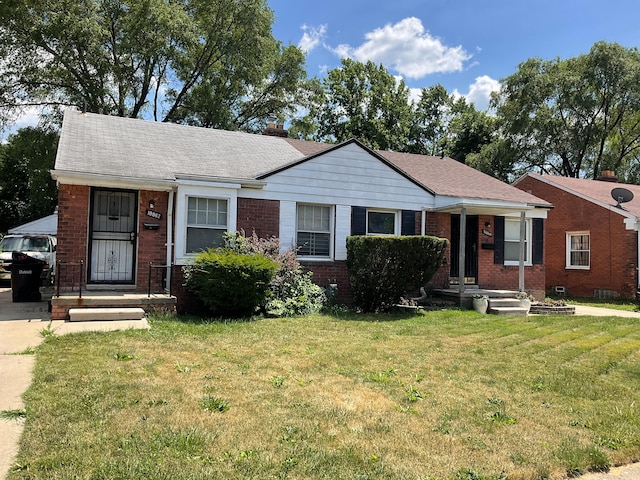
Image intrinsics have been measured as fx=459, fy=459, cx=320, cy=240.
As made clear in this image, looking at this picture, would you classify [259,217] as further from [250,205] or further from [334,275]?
[334,275]

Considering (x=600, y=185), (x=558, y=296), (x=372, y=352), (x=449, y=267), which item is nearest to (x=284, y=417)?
(x=372, y=352)

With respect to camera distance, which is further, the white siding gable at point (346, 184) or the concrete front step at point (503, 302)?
the concrete front step at point (503, 302)

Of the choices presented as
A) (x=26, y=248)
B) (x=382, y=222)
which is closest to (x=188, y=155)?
(x=382, y=222)

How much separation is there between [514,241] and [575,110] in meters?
19.3

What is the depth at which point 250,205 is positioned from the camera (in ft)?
35.5

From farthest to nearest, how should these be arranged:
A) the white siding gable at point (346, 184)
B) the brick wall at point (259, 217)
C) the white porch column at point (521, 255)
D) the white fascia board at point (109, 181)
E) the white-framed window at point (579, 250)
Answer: the white-framed window at point (579, 250) → the white porch column at point (521, 255) → the white siding gable at point (346, 184) → the brick wall at point (259, 217) → the white fascia board at point (109, 181)

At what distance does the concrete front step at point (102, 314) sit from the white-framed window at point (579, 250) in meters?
16.4

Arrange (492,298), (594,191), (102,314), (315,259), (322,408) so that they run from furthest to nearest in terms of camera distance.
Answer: (594,191), (492,298), (315,259), (102,314), (322,408)

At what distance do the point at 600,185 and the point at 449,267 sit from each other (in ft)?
41.9

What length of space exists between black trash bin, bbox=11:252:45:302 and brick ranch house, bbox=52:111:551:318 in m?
2.55

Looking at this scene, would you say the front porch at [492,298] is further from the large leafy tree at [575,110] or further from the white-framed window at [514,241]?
the large leafy tree at [575,110]

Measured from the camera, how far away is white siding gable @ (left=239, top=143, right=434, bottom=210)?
1112 cm

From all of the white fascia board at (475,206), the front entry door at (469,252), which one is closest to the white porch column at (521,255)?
the white fascia board at (475,206)

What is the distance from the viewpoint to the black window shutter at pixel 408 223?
12.3m
